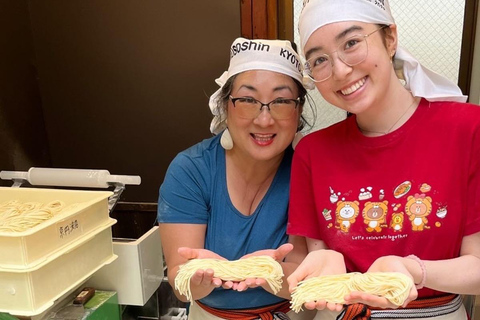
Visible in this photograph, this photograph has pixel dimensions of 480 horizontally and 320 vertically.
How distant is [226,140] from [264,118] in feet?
0.75

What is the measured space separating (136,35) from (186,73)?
395 millimetres

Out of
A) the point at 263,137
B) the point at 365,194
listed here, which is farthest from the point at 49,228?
the point at 365,194

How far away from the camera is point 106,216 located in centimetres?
174

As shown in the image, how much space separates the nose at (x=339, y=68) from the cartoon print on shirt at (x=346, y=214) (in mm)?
370

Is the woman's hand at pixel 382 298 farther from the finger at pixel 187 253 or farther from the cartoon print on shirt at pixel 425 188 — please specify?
the finger at pixel 187 253

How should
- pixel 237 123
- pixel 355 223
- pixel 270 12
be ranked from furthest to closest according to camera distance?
pixel 270 12 → pixel 237 123 → pixel 355 223

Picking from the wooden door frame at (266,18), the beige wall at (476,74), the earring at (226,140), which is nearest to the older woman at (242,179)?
the earring at (226,140)

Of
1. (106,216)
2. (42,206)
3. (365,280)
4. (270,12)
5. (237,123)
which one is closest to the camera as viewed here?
(365,280)

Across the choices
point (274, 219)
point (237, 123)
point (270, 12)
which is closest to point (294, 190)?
point (274, 219)

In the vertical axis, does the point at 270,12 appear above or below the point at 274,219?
above

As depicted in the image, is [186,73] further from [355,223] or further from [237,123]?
[355,223]

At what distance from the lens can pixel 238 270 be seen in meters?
1.24

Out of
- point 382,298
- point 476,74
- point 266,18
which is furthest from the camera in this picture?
point 266,18

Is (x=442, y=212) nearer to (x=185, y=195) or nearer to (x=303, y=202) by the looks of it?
(x=303, y=202)
